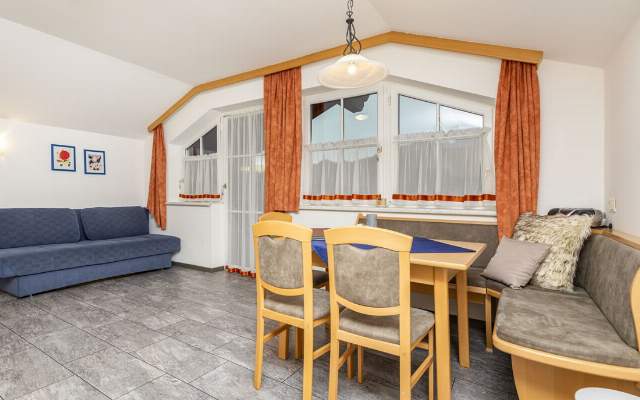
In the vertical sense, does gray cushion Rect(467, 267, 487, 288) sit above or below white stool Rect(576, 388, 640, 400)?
above

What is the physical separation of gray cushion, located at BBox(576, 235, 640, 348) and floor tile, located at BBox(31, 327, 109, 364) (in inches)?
120

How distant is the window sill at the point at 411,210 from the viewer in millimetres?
2893

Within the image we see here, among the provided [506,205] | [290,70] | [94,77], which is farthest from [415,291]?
[94,77]

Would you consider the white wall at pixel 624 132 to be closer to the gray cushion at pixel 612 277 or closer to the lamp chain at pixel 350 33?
the gray cushion at pixel 612 277

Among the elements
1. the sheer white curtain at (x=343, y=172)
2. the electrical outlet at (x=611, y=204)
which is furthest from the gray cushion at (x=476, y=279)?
the sheer white curtain at (x=343, y=172)

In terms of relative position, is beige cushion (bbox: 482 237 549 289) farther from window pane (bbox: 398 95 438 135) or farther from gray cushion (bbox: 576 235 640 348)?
window pane (bbox: 398 95 438 135)

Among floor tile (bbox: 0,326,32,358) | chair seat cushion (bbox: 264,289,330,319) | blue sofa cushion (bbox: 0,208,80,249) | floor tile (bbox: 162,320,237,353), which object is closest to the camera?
chair seat cushion (bbox: 264,289,330,319)

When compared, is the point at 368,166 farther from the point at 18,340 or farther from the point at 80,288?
the point at 80,288

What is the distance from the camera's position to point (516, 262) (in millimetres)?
2193

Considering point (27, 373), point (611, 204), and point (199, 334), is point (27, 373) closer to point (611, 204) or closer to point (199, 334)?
point (199, 334)

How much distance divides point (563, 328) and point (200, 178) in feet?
15.3

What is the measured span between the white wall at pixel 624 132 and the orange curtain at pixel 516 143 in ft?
1.42

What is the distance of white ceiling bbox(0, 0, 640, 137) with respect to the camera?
224 cm

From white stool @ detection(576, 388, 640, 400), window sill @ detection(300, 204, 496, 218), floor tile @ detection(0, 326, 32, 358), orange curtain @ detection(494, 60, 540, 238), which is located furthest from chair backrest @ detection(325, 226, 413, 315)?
floor tile @ detection(0, 326, 32, 358)
